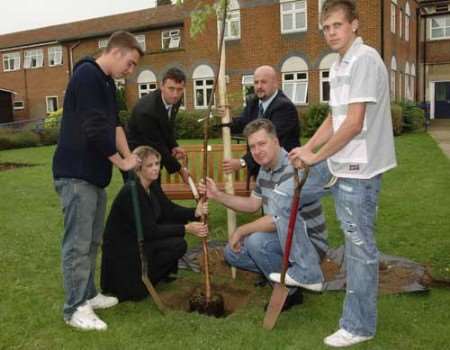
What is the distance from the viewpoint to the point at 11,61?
4056 centimetres

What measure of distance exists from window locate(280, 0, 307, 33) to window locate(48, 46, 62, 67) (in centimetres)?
1954

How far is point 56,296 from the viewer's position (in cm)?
459

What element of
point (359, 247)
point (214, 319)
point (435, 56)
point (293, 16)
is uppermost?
point (293, 16)

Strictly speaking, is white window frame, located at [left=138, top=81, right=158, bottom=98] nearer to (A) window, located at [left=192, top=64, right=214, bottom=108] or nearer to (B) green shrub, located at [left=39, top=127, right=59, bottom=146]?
(A) window, located at [left=192, top=64, right=214, bottom=108]

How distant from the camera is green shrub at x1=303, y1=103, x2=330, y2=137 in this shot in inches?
802

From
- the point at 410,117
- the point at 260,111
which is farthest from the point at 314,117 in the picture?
the point at 260,111

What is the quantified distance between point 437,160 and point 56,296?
10.4m

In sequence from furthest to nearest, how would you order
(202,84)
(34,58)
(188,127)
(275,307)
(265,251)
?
(34,58) → (202,84) → (188,127) → (265,251) → (275,307)

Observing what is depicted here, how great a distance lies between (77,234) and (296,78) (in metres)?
21.3

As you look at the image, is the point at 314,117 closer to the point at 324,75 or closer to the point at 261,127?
the point at 324,75

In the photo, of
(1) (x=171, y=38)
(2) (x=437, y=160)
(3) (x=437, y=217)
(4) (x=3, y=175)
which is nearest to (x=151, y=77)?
(1) (x=171, y=38)

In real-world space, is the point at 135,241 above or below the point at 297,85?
below

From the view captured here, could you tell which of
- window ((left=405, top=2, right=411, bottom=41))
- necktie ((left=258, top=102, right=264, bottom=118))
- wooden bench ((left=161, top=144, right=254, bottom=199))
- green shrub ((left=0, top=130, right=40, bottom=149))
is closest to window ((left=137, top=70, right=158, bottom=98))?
green shrub ((left=0, top=130, right=40, bottom=149))

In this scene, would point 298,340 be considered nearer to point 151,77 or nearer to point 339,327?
point 339,327
